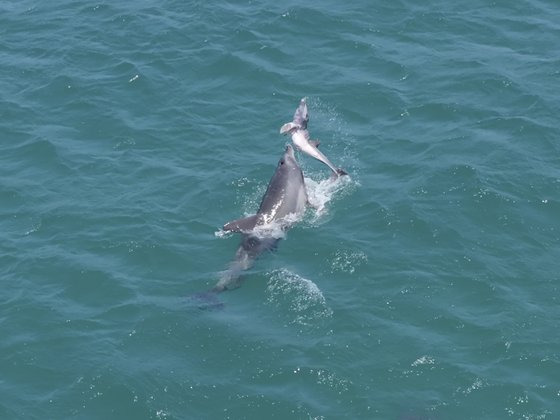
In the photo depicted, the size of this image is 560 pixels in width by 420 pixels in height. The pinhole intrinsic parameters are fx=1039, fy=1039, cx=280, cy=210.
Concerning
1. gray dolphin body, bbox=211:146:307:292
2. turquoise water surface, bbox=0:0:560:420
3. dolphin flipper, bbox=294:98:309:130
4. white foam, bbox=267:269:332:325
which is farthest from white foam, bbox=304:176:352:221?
white foam, bbox=267:269:332:325

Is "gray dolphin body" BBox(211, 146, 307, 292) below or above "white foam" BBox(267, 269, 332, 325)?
above

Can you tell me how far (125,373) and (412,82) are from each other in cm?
2897

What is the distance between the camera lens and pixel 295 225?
54031 mm

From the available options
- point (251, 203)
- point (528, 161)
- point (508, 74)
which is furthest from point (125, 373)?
point (508, 74)

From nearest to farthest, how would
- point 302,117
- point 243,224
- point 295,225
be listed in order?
point 243,224, point 295,225, point 302,117

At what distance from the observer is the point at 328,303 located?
4866 cm

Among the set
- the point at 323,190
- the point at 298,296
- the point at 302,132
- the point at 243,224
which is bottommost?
the point at 298,296

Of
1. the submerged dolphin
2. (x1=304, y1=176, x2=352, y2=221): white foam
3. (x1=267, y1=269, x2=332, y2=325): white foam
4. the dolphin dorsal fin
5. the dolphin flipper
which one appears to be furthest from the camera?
the dolphin flipper

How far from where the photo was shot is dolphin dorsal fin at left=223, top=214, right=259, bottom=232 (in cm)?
5184

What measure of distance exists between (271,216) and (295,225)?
1422mm

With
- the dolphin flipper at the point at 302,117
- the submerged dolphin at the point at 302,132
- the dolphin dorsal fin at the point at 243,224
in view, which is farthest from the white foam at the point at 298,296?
the dolphin flipper at the point at 302,117

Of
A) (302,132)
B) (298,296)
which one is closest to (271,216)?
(298,296)

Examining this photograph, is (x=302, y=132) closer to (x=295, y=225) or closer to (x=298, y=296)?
(x=295, y=225)

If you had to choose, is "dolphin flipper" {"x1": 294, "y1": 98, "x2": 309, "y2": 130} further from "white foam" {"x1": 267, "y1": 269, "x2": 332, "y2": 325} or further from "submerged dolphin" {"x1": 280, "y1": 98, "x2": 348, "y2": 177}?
"white foam" {"x1": 267, "y1": 269, "x2": 332, "y2": 325}
